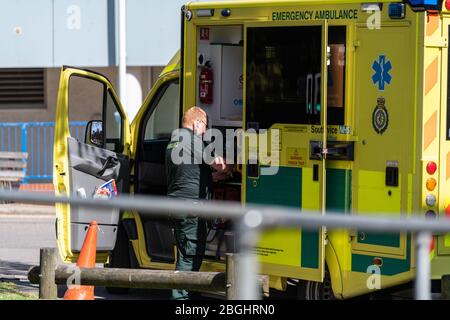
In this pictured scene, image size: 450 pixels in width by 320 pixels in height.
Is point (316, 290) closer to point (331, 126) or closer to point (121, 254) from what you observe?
point (331, 126)

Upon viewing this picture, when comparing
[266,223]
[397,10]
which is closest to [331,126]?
[397,10]

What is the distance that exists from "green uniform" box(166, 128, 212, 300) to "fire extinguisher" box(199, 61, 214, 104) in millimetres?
693

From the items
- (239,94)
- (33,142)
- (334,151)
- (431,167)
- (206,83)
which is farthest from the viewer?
(33,142)

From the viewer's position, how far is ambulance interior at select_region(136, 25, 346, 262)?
7.95 m

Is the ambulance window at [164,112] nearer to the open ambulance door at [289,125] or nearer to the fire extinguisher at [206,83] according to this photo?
the fire extinguisher at [206,83]

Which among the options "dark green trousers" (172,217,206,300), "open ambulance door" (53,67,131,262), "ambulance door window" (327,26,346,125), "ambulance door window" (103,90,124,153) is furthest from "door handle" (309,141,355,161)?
"ambulance door window" (103,90,124,153)

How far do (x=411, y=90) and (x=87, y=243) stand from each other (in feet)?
9.95

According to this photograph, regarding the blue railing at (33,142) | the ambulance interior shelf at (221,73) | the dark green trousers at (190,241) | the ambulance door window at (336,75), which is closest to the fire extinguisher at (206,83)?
the ambulance interior shelf at (221,73)

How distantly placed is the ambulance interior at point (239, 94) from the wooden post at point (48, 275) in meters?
1.60

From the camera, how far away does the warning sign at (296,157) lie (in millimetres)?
7993

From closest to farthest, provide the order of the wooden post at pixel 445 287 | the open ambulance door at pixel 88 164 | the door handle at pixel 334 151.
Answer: the wooden post at pixel 445 287 < the door handle at pixel 334 151 < the open ambulance door at pixel 88 164

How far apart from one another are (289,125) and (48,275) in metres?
2.13

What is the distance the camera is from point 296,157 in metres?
8.04
